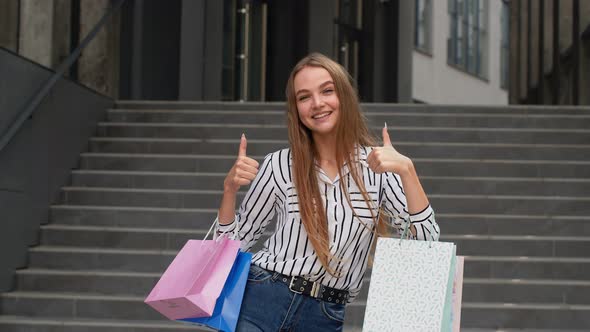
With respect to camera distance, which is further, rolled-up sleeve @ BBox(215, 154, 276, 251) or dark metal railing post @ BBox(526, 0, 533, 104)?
dark metal railing post @ BBox(526, 0, 533, 104)

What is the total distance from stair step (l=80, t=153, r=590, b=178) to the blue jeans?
21.4ft

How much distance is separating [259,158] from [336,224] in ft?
22.1

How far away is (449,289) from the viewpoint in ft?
8.14

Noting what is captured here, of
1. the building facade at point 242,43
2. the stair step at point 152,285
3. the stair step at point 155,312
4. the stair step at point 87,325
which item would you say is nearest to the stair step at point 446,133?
the building facade at point 242,43

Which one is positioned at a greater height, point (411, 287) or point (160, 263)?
point (411, 287)

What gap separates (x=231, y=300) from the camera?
263cm

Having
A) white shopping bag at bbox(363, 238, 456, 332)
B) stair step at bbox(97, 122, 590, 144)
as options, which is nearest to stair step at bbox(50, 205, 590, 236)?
stair step at bbox(97, 122, 590, 144)

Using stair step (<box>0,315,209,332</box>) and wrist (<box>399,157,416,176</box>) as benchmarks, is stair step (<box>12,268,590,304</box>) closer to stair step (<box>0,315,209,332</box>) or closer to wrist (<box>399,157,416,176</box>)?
stair step (<box>0,315,209,332</box>)

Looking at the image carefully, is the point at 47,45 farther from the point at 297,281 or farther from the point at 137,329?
the point at 297,281

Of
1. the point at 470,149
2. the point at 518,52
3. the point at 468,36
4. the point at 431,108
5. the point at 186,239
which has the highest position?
the point at 468,36

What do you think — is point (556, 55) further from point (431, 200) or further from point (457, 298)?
point (457, 298)

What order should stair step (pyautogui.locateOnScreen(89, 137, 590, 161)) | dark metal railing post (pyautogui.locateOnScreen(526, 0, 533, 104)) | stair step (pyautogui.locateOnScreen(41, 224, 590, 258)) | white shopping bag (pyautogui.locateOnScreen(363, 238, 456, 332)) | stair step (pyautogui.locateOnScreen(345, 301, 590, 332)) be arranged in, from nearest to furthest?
white shopping bag (pyautogui.locateOnScreen(363, 238, 456, 332))
stair step (pyautogui.locateOnScreen(345, 301, 590, 332))
stair step (pyautogui.locateOnScreen(41, 224, 590, 258))
stair step (pyautogui.locateOnScreen(89, 137, 590, 161))
dark metal railing post (pyautogui.locateOnScreen(526, 0, 533, 104))

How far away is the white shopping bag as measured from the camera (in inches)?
96.5

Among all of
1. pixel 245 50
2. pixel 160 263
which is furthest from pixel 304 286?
pixel 245 50
